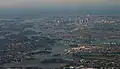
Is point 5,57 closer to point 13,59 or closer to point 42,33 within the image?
point 13,59

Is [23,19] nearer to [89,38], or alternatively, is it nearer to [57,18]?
[57,18]

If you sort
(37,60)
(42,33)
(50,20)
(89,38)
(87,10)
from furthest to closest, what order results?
(87,10), (50,20), (42,33), (89,38), (37,60)

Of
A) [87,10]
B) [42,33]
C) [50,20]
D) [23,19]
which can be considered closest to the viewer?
[42,33]

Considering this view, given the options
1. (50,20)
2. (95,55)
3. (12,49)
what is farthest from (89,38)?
(50,20)

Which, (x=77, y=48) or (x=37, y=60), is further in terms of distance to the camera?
(x=77, y=48)

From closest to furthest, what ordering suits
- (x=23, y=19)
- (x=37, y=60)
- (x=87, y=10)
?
1. (x=37, y=60)
2. (x=23, y=19)
3. (x=87, y=10)

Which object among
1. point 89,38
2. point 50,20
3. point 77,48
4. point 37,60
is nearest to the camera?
point 37,60

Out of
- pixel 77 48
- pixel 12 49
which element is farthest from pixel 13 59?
pixel 77 48

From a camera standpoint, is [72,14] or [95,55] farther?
[72,14]
